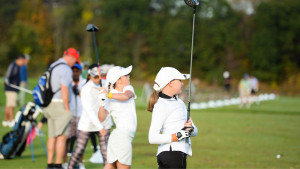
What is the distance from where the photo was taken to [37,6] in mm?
87750

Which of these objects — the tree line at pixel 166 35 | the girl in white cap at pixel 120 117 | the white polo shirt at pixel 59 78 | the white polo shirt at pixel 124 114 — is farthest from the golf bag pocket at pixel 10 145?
the tree line at pixel 166 35

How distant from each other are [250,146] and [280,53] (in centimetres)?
6503

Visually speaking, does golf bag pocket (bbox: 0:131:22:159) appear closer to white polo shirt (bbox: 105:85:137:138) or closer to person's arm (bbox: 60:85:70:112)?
person's arm (bbox: 60:85:70:112)

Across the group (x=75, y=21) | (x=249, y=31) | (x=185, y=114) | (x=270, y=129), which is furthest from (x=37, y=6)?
(x=185, y=114)

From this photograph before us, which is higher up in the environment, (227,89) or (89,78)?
(227,89)

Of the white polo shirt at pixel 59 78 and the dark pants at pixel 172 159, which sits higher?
the white polo shirt at pixel 59 78

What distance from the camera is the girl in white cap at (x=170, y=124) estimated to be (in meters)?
6.37

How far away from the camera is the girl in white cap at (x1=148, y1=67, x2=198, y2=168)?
637cm

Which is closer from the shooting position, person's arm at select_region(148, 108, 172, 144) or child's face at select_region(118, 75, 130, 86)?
person's arm at select_region(148, 108, 172, 144)

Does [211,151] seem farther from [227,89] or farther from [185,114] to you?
[227,89]

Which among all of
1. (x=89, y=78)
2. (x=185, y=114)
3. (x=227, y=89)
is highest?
(x=227, y=89)

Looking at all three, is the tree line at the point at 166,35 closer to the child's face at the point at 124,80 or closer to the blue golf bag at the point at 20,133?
the blue golf bag at the point at 20,133

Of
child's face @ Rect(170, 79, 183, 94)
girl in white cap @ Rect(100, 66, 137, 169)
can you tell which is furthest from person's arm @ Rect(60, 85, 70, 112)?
child's face @ Rect(170, 79, 183, 94)

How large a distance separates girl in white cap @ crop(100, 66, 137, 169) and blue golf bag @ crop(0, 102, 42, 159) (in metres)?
4.01
